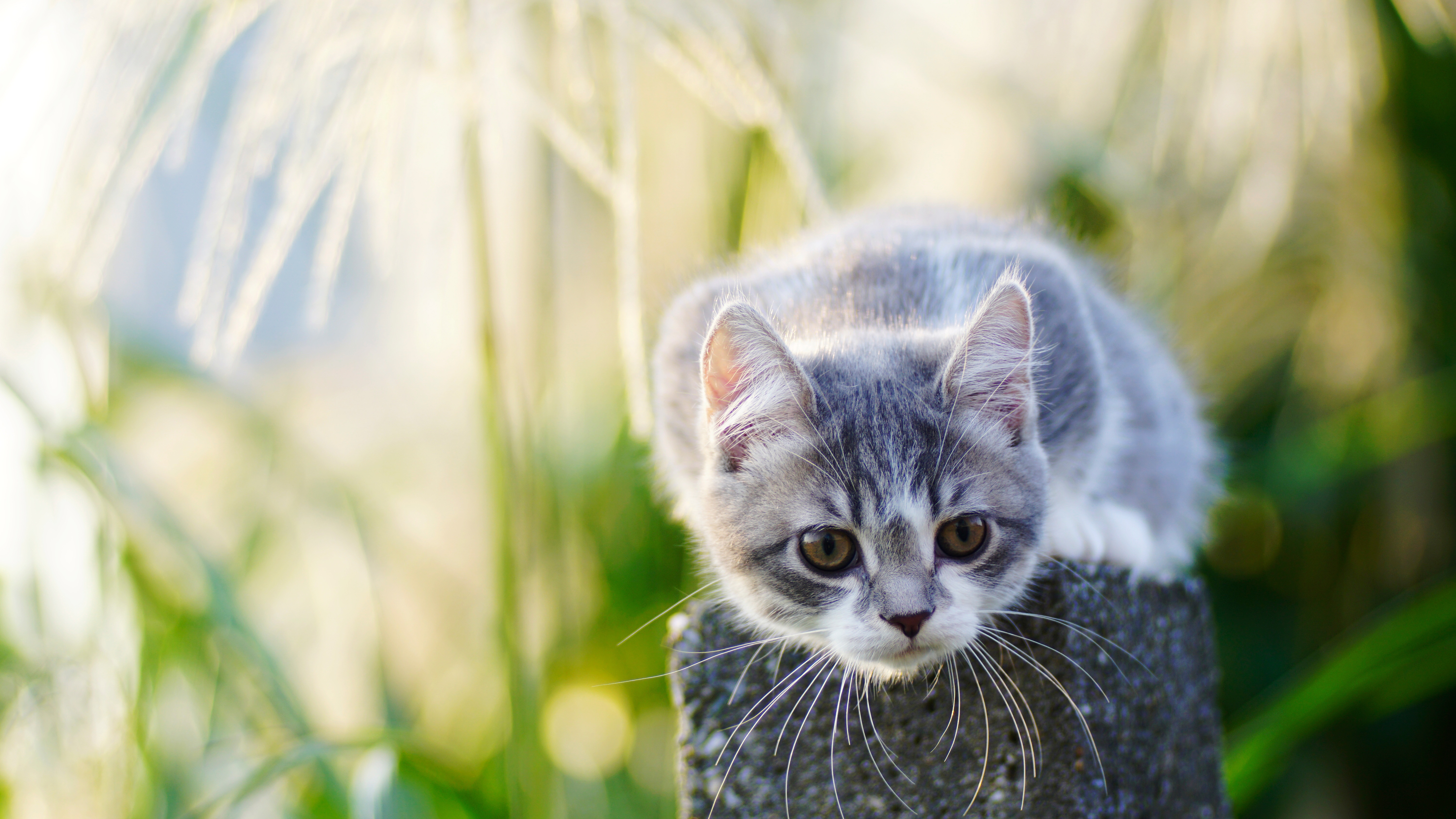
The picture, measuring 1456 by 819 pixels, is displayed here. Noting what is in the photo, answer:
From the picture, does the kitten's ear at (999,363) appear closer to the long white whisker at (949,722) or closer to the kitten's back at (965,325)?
the kitten's back at (965,325)

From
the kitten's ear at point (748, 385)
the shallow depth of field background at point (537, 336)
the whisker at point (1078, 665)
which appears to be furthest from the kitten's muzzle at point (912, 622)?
the shallow depth of field background at point (537, 336)

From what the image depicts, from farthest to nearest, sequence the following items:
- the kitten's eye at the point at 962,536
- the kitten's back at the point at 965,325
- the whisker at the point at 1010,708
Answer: the kitten's back at the point at 965,325 → the kitten's eye at the point at 962,536 → the whisker at the point at 1010,708

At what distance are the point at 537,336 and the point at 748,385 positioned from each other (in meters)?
0.75

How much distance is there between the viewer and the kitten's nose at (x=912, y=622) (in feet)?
2.80

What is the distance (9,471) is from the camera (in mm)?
1354

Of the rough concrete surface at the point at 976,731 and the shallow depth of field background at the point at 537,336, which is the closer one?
the rough concrete surface at the point at 976,731

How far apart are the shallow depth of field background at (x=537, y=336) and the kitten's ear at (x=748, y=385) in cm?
17

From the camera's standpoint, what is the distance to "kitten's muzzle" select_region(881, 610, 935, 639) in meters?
0.85

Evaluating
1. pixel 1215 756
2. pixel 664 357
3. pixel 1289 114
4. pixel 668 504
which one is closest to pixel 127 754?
pixel 664 357

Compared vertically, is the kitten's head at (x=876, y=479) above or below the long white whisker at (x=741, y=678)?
above

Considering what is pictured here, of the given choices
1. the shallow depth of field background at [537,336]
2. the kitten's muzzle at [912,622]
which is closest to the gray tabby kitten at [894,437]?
the kitten's muzzle at [912,622]

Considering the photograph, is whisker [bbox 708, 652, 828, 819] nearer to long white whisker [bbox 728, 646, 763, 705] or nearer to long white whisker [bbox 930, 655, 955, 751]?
long white whisker [bbox 728, 646, 763, 705]

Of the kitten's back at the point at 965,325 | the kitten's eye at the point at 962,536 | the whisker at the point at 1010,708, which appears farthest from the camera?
the kitten's back at the point at 965,325

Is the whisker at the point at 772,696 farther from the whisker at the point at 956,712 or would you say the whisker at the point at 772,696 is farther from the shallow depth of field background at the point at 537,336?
the shallow depth of field background at the point at 537,336
